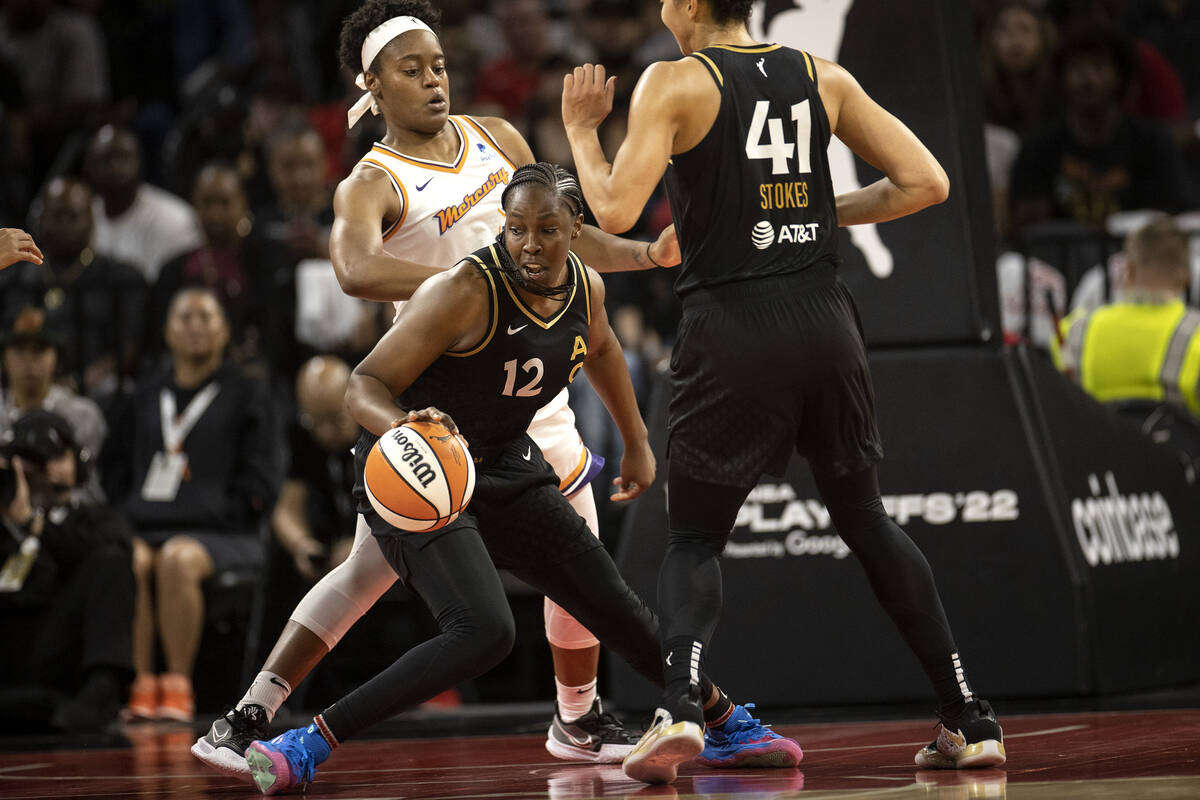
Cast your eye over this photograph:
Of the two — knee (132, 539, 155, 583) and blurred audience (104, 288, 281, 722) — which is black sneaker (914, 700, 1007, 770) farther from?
knee (132, 539, 155, 583)

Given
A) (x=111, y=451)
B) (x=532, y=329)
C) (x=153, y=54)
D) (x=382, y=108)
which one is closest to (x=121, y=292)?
(x=111, y=451)

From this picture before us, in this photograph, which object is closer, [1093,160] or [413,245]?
[413,245]

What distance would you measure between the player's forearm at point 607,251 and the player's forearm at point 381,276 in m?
0.56

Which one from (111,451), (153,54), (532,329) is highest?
(153,54)

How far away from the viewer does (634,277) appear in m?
8.90

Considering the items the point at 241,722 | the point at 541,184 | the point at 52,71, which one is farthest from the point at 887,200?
the point at 52,71

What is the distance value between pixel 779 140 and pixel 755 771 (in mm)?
1641

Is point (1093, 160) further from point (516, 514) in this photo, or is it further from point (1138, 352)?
point (516, 514)

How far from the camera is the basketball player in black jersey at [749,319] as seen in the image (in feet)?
13.4

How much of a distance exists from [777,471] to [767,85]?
0.96m

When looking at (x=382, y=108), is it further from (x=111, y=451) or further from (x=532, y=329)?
(x=111, y=451)

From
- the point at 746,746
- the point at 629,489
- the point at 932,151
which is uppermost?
the point at 932,151

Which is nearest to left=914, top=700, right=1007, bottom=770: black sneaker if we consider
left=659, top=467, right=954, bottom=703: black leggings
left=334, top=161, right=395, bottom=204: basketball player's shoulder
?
left=659, top=467, right=954, bottom=703: black leggings

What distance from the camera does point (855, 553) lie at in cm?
421
